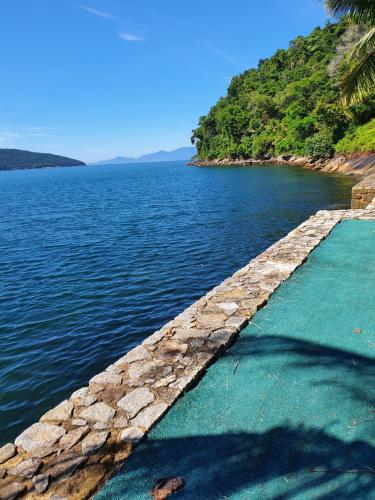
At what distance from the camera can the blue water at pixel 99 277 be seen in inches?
304

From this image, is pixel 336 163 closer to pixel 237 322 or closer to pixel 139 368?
pixel 237 322

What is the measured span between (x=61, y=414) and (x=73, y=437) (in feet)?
1.62

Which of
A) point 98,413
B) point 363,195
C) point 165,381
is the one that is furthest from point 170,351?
point 363,195

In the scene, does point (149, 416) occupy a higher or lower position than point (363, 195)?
lower

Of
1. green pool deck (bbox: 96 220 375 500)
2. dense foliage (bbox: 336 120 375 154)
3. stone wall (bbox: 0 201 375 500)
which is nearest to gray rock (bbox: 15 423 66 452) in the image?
stone wall (bbox: 0 201 375 500)

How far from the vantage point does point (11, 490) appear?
10.1 feet

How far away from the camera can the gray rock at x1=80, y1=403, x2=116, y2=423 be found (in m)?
3.88

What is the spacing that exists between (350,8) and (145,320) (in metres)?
12.6

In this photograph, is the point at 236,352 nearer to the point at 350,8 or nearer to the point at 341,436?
the point at 341,436

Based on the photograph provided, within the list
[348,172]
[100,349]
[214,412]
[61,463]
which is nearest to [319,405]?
[214,412]

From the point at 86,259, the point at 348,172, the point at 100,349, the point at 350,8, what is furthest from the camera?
the point at 348,172

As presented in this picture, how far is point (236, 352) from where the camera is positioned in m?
4.96

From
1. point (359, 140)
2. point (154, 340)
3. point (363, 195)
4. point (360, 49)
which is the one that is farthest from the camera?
point (359, 140)

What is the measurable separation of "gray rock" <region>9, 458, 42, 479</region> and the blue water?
3004mm
